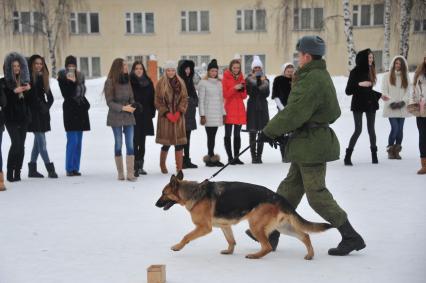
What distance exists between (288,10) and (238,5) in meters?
3.97

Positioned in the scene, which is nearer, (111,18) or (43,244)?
(43,244)

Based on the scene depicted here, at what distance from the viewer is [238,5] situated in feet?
109

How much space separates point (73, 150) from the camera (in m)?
9.50

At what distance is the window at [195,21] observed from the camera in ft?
110

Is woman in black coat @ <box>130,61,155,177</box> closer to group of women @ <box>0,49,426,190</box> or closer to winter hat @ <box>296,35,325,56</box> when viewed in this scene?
group of women @ <box>0,49,426,190</box>

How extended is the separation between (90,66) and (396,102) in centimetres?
2608

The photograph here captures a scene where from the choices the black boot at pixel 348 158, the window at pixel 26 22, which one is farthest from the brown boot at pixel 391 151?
the window at pixel 26 22

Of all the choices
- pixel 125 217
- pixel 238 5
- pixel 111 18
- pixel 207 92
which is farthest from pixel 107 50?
pixel 125 217

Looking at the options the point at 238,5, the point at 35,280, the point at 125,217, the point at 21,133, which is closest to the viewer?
the point at 35,280

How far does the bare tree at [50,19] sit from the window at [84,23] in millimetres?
1259

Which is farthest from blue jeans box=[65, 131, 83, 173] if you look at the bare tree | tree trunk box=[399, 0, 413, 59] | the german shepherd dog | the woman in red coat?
the bare tree

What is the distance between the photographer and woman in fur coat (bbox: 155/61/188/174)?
9.41 metres

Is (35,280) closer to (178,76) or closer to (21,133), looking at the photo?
(21,133)

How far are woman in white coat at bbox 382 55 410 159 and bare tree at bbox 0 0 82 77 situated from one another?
23.0 meters
